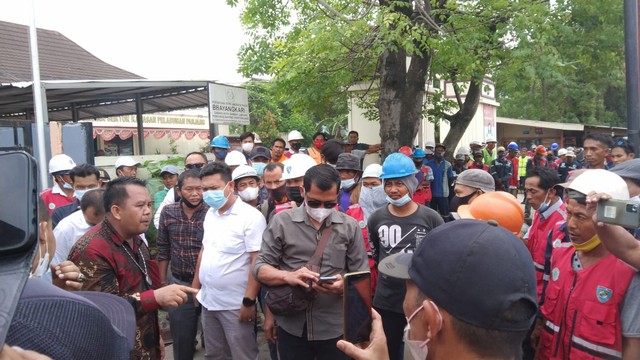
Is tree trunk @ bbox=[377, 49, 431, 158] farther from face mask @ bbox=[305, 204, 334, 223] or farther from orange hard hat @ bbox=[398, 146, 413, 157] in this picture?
face mask @ bbox=[305, 204, 334, 223]

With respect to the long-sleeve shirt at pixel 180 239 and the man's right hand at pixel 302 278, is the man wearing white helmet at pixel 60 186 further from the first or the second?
the man's right hand at pixel 302 278

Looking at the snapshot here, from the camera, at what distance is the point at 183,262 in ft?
13.8

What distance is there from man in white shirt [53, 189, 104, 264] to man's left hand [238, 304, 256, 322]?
1393 millimetres

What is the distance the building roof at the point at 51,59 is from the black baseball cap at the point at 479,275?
1356 centimetres

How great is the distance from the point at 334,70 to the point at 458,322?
778 cm

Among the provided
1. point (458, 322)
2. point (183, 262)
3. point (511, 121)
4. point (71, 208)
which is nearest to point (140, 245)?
point (183, 262)

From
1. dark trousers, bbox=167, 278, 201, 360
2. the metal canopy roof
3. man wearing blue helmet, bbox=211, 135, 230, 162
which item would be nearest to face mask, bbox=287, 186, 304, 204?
dark trousers, bbox=167, 278, 201, 360

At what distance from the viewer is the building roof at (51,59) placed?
13547mm

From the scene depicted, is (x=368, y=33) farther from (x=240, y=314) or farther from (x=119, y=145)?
(x=119, y=145)

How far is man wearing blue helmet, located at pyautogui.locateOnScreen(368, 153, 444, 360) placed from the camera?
365 centimetres

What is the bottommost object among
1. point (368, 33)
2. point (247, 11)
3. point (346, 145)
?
point (346, 145)

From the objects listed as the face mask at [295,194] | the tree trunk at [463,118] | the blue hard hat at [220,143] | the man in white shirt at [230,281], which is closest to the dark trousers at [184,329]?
the man in white shirt at [230,281]

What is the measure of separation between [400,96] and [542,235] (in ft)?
17.9

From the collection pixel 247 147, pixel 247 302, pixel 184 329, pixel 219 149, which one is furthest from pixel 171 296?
pixel 247 147
